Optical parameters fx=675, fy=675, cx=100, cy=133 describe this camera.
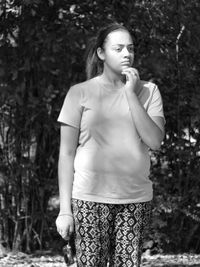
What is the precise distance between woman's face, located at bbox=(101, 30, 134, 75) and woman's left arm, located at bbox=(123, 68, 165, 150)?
0.23 feet

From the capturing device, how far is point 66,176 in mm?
3068

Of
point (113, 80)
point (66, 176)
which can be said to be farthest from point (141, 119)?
point (66, 176)

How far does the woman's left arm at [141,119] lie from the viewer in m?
2.96

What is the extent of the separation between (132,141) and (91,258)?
56 centimetres

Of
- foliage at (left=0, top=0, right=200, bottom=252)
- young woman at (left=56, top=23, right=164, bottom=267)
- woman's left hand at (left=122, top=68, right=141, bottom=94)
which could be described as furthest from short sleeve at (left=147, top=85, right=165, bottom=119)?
foliage at (left=0, top=0, right=200, bottom=252)

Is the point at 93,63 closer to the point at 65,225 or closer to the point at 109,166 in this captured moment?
the point at 109,166

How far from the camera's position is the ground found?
575cm

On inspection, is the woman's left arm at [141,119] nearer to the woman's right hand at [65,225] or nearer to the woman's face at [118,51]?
the woman's face at [118,51]

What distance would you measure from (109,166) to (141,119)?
26cm

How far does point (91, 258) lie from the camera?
119 inches

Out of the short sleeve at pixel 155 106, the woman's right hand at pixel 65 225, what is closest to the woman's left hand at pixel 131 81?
the short sleeve at pixel 155 106

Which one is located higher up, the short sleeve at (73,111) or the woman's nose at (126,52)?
the woman's nose at (126,52)

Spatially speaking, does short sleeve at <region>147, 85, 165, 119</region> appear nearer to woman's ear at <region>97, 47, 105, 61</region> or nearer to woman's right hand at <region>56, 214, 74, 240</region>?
woman's ear at <region>97, 47, 105, 61</region>

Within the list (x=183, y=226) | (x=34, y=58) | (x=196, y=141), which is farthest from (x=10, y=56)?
(x=183, y=226)
